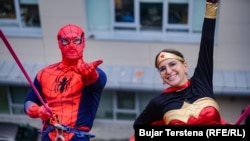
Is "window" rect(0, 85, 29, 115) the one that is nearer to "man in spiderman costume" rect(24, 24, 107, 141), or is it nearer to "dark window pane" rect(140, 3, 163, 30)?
"dark window pane" rect(140, 3, 163, 30)

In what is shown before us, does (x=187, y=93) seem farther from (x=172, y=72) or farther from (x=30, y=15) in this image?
(x=30, y=15)

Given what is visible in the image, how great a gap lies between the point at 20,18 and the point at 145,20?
3.28 meters

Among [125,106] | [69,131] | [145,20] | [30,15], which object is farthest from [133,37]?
[69,131]

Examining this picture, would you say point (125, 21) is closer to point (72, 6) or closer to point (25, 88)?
point (72, 6)

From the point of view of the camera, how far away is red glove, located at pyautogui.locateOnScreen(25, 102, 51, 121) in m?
4.49

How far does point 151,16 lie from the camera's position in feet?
36.3

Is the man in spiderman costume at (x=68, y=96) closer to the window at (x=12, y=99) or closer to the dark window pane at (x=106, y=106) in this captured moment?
the dark window pane at (x=106, y=106)

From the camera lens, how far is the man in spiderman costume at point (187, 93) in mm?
4312

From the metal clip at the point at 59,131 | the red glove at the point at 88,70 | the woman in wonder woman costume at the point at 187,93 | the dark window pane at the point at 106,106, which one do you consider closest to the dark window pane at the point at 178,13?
the dark window pane at the point at 106,106

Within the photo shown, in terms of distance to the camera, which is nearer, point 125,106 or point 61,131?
point 61,131

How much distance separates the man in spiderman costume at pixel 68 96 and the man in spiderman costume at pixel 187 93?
569mm

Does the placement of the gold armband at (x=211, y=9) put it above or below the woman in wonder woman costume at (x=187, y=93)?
above

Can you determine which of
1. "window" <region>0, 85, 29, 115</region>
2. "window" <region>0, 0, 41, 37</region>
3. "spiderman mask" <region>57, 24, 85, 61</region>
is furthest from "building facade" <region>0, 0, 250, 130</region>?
"spiderman mask" <region>57, 24, 85, 61</region>

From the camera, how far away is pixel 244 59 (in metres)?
10.8
